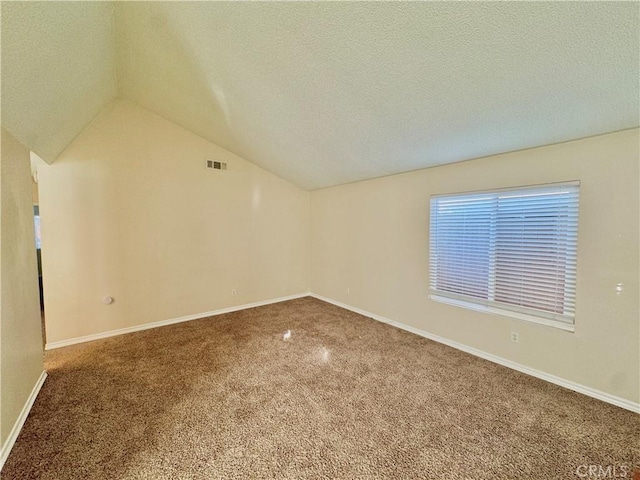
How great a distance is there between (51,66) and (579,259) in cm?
439

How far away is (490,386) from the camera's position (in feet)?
7.47

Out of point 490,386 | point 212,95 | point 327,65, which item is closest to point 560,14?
point 327,65

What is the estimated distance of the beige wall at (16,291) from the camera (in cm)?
171

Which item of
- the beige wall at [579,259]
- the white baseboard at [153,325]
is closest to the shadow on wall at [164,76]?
the beige wall at [579,259]

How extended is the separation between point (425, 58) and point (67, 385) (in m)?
4.00

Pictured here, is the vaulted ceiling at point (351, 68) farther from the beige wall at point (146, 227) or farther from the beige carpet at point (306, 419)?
the beige carpet at point (306, 419)

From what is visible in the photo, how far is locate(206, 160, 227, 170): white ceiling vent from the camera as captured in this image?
4.12 meters

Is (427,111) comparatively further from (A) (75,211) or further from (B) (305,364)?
(A) (75,211)

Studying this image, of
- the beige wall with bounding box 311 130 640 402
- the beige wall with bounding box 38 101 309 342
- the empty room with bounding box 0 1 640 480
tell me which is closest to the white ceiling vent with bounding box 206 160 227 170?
the beige wall with bounding box 38 101 309 342

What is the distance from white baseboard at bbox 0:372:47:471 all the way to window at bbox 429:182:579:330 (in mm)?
3877

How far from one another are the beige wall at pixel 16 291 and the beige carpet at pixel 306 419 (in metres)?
0.26

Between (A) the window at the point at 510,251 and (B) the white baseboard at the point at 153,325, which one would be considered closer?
(A) the window at the point at 510,251

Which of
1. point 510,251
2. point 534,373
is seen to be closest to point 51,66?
point 510,251

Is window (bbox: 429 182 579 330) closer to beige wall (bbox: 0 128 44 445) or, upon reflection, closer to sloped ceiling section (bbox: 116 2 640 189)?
sloped ceiling section (bbox: 116 2 640 189)
